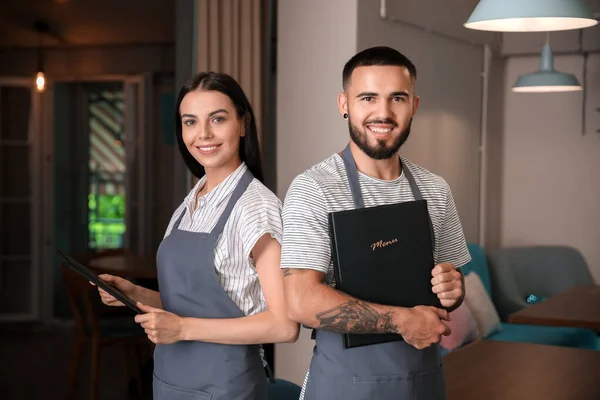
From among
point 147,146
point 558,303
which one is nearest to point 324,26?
point 558,303

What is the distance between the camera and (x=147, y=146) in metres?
6.45

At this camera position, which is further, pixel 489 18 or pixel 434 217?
pixel 489 18

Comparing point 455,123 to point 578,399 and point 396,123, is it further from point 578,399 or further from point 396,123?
point 396,123

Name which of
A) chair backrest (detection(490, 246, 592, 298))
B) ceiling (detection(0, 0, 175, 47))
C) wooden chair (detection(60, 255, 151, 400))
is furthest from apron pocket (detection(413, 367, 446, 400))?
chair backrest (detection(490, 246, 592, 298))

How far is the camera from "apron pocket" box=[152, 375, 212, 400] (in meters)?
1.93

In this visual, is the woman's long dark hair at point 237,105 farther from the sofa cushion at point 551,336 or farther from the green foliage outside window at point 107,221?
the green foliage outside window at point 107,221

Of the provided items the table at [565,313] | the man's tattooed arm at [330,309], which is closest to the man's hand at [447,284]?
the man's tattooed arm at [330,309]

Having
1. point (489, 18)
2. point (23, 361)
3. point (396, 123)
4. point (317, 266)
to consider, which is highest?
point (489, 18)

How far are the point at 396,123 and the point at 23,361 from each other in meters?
3.95

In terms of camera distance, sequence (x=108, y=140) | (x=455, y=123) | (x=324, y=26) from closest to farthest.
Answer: (x=324, y=26) → (x=455, y=123) → (x=108, y=140)

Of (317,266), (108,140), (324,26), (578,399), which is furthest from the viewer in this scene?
(108,140)

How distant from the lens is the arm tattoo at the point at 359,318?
5.78ft

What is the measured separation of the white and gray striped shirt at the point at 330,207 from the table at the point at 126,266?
9.20ft

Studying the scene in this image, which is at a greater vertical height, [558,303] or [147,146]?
[147,146]
